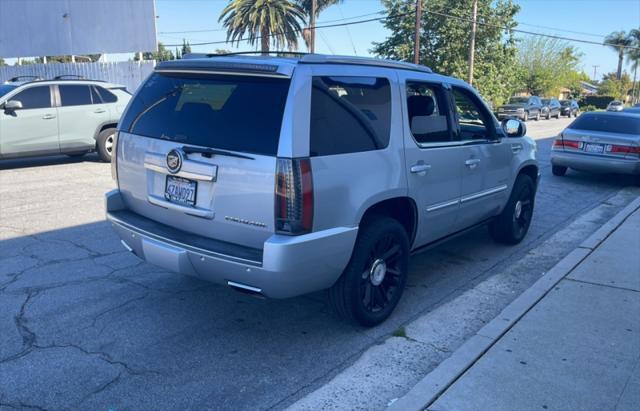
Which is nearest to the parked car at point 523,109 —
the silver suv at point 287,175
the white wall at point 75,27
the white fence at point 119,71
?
the white fence at point 119,71

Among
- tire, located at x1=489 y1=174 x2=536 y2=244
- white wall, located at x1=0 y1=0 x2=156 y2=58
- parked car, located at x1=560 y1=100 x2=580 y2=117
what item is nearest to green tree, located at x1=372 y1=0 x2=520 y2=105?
parked car, located at x1=560 y1=100 x2=580 y2=117

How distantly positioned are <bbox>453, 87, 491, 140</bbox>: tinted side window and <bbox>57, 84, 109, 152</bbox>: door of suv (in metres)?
8.43

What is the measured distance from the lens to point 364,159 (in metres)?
3.78

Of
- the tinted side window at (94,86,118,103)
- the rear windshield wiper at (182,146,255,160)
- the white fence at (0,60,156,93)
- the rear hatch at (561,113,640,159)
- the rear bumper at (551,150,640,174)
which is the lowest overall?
the rear bumper at (551,150,640,174)

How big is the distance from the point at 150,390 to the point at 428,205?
8.46ft

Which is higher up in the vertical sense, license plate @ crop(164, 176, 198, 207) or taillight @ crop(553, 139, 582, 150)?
license plate @ crop(164, 176, 198, 207)

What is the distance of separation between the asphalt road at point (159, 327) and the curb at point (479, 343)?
0.20 m

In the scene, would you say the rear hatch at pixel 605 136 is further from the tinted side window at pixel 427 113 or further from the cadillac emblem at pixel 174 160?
the cadillac emblem at pixel 174 160

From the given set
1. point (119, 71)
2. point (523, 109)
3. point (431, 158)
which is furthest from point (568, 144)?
point (523, 109)

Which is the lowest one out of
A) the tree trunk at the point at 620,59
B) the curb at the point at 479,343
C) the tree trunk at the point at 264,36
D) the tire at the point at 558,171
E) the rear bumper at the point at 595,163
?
the curb at the point at 479,343

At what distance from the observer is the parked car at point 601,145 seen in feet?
34.8

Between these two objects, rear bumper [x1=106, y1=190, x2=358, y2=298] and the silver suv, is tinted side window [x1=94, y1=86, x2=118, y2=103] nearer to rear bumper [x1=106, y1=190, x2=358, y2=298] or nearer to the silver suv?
the silver suv

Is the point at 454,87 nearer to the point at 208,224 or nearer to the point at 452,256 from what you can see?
the point at 452,256

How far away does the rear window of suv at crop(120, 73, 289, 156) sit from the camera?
11.2 feet
